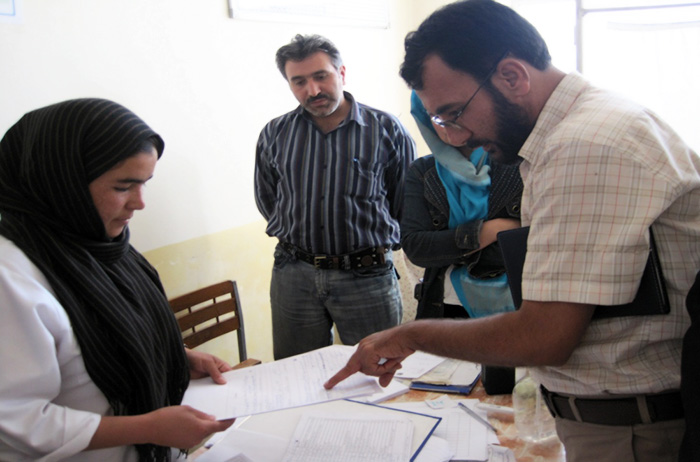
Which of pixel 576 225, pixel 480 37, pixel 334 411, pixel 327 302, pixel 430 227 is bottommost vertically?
pixel 327 302

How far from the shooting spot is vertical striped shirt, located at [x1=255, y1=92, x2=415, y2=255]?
242 centimetres

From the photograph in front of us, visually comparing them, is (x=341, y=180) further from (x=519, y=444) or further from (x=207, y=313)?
(x=519, y=444)

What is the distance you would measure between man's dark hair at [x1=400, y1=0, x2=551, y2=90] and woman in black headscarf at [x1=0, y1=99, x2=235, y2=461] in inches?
26.0

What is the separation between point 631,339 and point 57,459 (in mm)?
998

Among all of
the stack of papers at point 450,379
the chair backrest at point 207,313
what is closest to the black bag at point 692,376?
the stack of papers at point 450,379

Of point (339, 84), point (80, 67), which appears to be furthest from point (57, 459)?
point (339, 84)

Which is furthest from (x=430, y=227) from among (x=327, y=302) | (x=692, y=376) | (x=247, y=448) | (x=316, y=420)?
(x=692, y=376)

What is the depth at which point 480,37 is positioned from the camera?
3.33 feet

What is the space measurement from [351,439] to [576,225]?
743 mm

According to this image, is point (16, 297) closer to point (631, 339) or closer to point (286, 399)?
point (286, 399)

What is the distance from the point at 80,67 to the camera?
6.97 feet

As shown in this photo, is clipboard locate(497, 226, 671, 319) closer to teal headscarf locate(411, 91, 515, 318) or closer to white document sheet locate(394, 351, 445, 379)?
white document sheet locate(394, 351, 445, 379)

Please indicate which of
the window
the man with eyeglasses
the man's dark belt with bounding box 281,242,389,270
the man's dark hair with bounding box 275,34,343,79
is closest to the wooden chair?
the man's dark belt with bounding box 281,242,389,270

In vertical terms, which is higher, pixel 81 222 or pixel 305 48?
pixel 305 48
